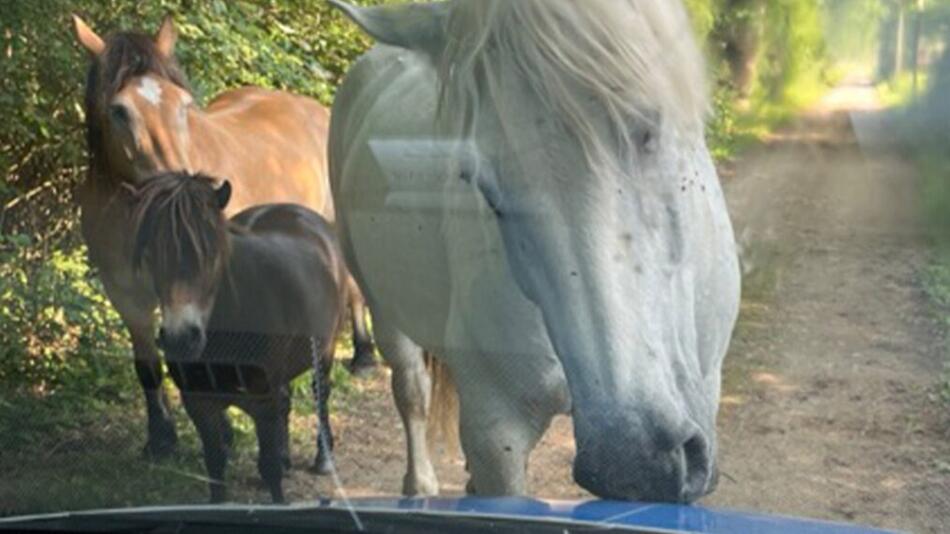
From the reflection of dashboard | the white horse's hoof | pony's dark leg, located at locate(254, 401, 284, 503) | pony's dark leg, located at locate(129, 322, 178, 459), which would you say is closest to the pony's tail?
the white horse's hoof

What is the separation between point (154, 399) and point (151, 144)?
0.52 m

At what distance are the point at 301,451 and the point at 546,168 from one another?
3.22 feet

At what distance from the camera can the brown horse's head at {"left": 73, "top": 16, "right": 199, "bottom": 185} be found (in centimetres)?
313

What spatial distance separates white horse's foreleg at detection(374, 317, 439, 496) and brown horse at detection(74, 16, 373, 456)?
5.2 inches

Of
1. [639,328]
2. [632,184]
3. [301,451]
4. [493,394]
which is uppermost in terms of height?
[632,184]

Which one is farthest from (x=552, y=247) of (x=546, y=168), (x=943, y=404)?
(x=943, y=404)

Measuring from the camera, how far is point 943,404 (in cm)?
265

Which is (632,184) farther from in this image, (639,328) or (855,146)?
(855,146)

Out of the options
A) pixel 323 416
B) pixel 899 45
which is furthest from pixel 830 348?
pixel 323 416

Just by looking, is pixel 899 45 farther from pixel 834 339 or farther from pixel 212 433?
pixel 212 433

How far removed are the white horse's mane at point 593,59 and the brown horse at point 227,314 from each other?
0.81m

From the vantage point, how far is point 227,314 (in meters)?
2.98

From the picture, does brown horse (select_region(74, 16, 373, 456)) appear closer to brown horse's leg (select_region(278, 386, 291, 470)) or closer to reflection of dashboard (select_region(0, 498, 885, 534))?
brown horse's leg (select_region(278, 386, 291, 470))

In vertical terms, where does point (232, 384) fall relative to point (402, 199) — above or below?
below
